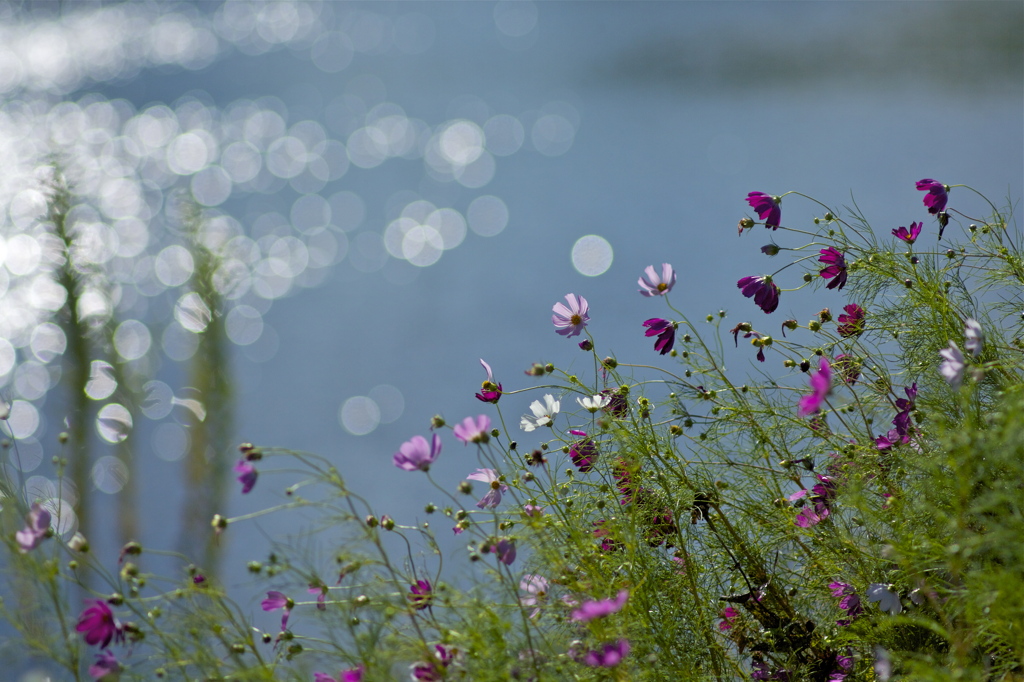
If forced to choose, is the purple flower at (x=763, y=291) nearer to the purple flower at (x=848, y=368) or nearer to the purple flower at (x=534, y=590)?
the purple flower at (x=848, y=368)

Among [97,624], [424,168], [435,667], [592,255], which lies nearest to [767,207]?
[435,667]

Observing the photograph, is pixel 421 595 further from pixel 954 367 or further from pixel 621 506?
pixel 954 367

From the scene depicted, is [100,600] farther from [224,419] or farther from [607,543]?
[224,419]

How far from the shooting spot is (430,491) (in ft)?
7.04

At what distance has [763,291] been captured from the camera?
0.58 meters

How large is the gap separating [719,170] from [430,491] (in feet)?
3.93

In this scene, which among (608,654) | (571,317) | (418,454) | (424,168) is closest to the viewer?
(608,654)

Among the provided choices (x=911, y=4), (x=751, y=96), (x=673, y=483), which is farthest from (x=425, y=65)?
(x=673, y=483)

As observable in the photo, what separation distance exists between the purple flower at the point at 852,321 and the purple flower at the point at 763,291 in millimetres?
56

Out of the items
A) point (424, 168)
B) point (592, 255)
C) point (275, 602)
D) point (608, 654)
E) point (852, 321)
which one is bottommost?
point (608, 654)

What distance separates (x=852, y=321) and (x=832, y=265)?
0.14 ft

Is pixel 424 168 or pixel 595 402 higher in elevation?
pixel 424 168

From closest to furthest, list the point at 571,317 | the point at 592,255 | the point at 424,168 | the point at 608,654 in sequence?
1. the point at 608,654
2. the point at 571,317
3. the point at 592,255
4. the point at 424,168

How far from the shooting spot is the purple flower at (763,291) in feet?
1.88
